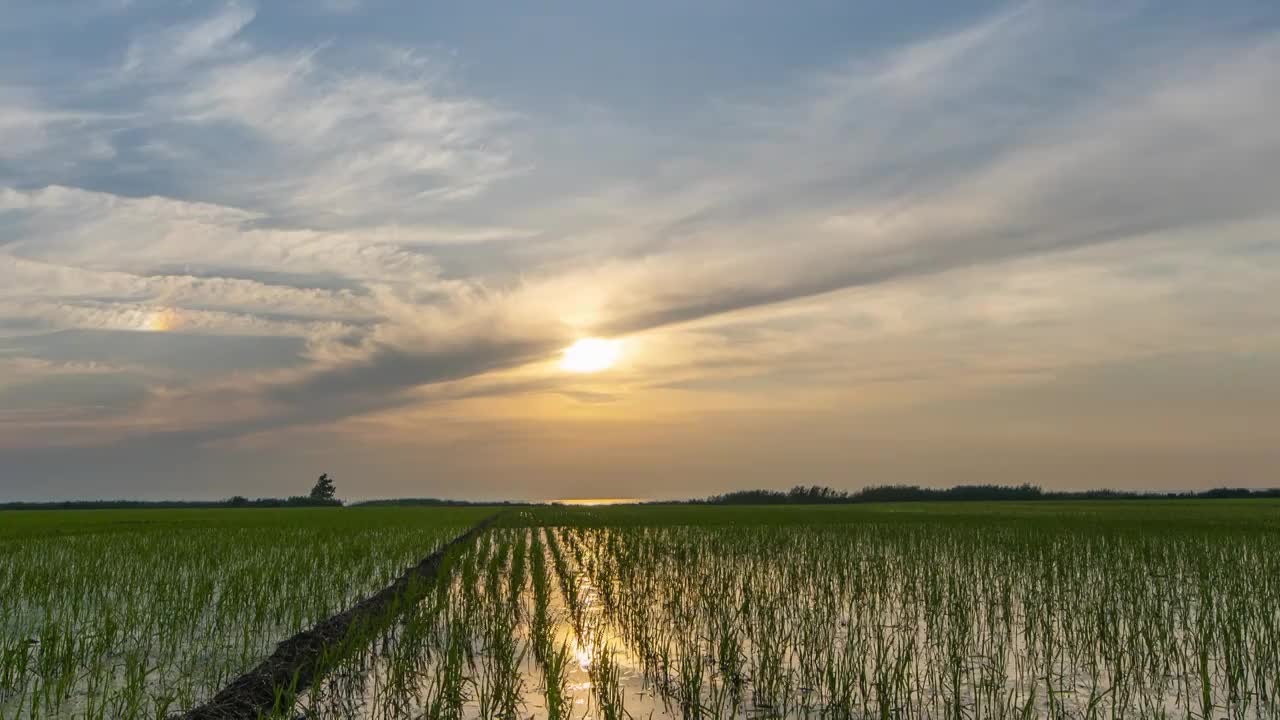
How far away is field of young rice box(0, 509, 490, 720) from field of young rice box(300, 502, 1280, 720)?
1.23 metres

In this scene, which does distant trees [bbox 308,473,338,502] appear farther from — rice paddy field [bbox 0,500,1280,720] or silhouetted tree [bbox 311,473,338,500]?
rice paddy field [bbox 0,500,1280,720]

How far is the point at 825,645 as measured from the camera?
6633 mm

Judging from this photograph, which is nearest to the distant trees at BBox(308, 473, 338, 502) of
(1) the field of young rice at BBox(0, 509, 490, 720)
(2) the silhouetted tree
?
(2) the silhouetted tree

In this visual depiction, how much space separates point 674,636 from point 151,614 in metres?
5.45

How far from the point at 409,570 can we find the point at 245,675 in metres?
7.67

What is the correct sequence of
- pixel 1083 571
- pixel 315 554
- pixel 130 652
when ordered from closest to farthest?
pixel 130 652, pixel 1083 571, pixel 315 554

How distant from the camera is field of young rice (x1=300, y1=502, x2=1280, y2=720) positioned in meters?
5.38

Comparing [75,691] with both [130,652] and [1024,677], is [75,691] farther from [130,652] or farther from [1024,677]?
[1024,677]

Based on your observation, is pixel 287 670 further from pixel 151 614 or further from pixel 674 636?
pixel 674 636

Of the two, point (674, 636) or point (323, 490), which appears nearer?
point (674, 636)

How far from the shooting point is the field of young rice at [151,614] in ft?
18.7

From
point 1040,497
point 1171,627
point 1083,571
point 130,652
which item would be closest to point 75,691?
point 130,652

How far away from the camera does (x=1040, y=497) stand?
310 ft

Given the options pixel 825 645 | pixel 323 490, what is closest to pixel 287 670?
pixel 825 645
